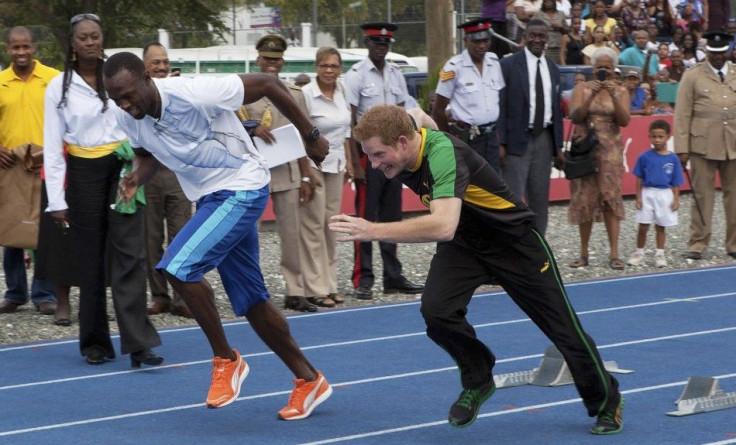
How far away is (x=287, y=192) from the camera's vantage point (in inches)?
399

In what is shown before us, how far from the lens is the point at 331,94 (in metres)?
10.5

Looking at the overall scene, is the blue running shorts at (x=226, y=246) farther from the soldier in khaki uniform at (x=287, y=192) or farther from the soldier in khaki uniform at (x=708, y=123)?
the soldier in khaki uniform at (x=708, y=123)

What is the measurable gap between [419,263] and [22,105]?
4.48m

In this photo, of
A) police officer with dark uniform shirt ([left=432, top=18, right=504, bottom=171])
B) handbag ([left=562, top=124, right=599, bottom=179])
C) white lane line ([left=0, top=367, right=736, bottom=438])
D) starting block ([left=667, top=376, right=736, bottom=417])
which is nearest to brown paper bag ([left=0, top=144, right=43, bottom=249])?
white lane line ([left=0, top=367, right=736, bottom=438])

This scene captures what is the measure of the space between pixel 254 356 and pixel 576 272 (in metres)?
4.69

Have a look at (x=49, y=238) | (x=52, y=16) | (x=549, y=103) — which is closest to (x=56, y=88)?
(x=49, y=238)

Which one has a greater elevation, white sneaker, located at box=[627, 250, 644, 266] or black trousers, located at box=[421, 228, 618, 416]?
black trousers, located at box=[421, 228, 618, 416]

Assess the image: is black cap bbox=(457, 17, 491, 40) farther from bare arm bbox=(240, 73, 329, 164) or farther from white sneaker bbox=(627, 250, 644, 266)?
bare arm bbox=(240, 73, 329, 164)

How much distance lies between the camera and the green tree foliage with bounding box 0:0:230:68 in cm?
2297

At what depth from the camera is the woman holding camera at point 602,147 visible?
12.1m

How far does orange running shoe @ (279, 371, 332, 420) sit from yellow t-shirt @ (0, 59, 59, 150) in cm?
406

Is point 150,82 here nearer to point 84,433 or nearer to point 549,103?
point 84,433

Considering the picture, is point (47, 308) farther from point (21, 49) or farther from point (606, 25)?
point (606, 25)

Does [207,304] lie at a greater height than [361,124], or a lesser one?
lesser
